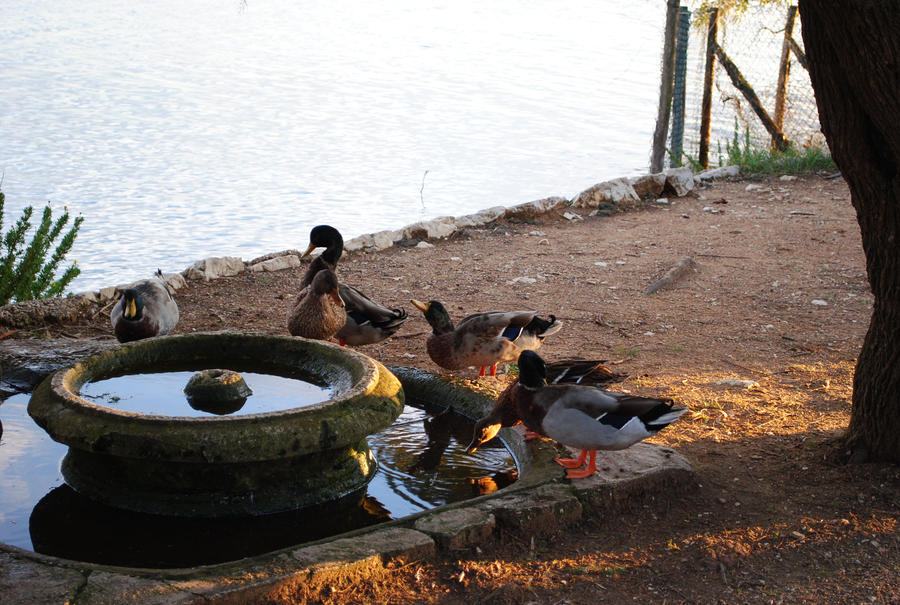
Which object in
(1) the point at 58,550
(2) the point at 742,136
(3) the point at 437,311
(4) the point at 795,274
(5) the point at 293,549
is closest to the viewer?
(5) the point at 293,549

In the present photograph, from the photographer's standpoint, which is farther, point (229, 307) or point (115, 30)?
point (115, 30)

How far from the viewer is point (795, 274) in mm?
8742

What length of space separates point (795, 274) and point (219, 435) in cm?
647

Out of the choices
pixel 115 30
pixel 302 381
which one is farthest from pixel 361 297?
pixel 115 30

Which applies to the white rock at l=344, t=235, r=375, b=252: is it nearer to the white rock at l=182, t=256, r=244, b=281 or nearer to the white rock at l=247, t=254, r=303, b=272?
the white rock at l=247, t=254, r=303, b=272

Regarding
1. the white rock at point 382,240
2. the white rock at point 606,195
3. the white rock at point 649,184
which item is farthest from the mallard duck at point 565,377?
the white rock at point 649,184

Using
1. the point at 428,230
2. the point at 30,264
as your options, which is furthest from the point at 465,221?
the point at 30,264

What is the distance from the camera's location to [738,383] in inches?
237

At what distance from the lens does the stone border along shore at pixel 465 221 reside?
866cm

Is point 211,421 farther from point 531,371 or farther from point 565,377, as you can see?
point 565,377

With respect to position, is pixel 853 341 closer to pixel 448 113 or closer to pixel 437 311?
pixel 437 311

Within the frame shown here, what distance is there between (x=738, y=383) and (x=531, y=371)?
2160 mm

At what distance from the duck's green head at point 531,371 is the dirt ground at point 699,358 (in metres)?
0.70

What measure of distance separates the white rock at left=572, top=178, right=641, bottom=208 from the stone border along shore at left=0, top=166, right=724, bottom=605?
639cm
